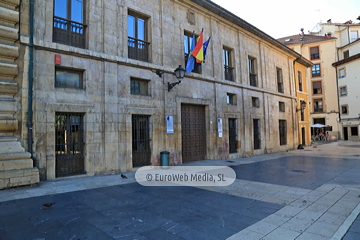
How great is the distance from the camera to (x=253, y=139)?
16234 millimetres

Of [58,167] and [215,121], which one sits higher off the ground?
[215,121]

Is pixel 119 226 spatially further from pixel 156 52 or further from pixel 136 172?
pixel 156 52

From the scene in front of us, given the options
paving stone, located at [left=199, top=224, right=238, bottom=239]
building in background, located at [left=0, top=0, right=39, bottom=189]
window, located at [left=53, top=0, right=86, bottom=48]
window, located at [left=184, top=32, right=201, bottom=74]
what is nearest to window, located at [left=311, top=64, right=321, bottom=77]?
window, located at [left=184, top=32, right=201, bottom=74]

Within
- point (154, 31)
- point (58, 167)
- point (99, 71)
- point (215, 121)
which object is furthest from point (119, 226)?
point (215, 121)

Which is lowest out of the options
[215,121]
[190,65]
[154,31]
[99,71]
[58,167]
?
[58,167]

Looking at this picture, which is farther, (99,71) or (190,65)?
(190,65)

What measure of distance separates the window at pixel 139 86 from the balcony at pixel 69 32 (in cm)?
243

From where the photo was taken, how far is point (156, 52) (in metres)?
10.9

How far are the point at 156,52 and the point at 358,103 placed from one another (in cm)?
3352

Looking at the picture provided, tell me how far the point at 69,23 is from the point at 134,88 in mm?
3417

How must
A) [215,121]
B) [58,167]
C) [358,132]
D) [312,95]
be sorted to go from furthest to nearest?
[312,95] < [358,132] < [215,121] < [58,167]

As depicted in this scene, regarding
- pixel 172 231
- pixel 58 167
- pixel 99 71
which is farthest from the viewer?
pixel 99 71

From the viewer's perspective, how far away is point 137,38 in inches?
415

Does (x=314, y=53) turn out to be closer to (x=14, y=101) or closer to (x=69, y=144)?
(x=69, y=144)
